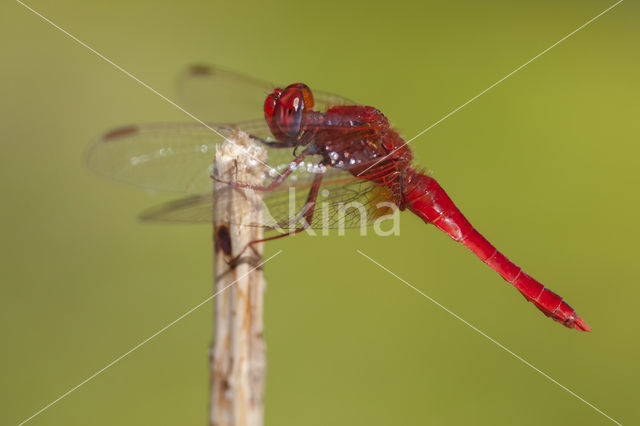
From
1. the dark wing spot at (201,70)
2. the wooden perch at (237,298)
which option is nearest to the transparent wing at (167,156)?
the wooden perch at (237,298)

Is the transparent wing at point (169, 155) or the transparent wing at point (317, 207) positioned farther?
the transparent wing at point (169, 155)

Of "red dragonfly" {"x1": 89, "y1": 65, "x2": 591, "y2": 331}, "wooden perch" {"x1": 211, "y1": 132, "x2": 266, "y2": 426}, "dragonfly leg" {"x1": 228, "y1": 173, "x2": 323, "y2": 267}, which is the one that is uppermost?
"red dragonfly" {"x1": 89, "y1": 65, "x2": 591, "y2": 331}

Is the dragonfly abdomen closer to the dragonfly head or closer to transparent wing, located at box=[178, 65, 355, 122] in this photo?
the dragonfly head

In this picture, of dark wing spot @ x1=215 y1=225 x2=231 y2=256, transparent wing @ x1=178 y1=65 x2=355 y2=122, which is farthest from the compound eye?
dark wing spot @ x1=215 y1=225 x2=231 y2=256

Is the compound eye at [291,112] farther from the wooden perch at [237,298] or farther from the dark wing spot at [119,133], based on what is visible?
the dark wing spot at [119,133]

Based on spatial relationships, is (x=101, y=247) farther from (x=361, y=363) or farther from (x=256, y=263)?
(x=256, y=263)

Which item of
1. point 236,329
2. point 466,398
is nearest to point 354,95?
point 466,398

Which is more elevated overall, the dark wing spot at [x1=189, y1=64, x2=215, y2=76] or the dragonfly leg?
the dark wing spot at [x1=189, y1=64, x2=215, y2=76]

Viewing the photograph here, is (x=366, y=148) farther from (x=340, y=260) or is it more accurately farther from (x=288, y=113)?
(x=340, y=260)
